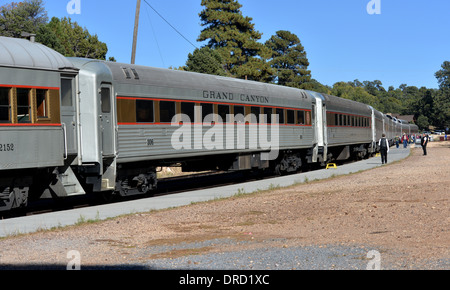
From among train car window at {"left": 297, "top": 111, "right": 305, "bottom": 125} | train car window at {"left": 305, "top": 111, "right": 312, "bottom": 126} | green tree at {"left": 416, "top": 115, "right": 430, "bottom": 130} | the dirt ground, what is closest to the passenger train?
train car window at {"left": 297, "top": 111, "right": 305, "bottom": 125}

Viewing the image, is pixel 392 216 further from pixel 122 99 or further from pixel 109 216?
pixel 122 99

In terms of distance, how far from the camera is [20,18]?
2482 inches

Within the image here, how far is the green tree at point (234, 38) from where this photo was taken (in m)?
62.6

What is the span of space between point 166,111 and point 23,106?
4.97 metres

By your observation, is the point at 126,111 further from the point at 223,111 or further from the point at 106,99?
the point at 223,111

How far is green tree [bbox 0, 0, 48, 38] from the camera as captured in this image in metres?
60.3

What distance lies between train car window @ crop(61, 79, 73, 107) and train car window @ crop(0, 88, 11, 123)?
1.52 m

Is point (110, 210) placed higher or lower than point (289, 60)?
lower

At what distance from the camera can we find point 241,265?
23.6 ft

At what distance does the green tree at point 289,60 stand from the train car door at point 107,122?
3141 inches

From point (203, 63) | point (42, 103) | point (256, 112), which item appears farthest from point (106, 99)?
point (203, 63)

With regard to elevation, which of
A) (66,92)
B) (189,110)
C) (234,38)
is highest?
(234,38)

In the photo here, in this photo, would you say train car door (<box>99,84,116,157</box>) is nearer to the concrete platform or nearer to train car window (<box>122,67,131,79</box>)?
train car window (<box>122,67,131,79</box>)

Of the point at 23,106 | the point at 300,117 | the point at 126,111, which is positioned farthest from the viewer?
the point at 300,117
